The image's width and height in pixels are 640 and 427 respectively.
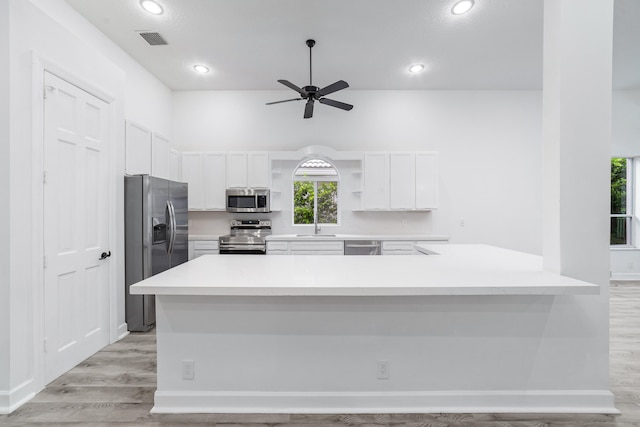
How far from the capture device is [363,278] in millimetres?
1957

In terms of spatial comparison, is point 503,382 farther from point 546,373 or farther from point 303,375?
point 303,375

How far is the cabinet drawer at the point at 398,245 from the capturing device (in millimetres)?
4711

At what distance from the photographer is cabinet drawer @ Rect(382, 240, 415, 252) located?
4711 millimetres

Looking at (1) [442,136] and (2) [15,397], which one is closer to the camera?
(2) [15,397]

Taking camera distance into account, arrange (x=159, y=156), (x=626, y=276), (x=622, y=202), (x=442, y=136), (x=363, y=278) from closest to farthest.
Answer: (x=363, y=278)
(x=159, y=156)
(x=442, y=136)
(x=626, y=276)
(x=622, y=202)

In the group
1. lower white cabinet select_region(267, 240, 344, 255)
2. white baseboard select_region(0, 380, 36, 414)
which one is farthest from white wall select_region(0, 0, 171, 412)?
lower white cabinet select_region(267, 240, 344, 255)

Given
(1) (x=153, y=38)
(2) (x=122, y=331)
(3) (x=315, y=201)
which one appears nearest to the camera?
(2) (x=122, y=331)

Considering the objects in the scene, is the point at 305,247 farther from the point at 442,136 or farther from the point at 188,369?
the point at 442,136

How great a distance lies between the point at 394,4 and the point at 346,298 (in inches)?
109

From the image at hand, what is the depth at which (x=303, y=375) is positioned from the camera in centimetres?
208

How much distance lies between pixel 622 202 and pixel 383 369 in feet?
21.9

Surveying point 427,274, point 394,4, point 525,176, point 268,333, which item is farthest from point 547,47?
point 525,176

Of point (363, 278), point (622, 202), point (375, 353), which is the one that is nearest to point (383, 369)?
point (375, 353)

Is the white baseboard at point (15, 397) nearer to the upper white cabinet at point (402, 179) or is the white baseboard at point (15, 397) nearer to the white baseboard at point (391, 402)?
the white baseboard at point (391, 402)
